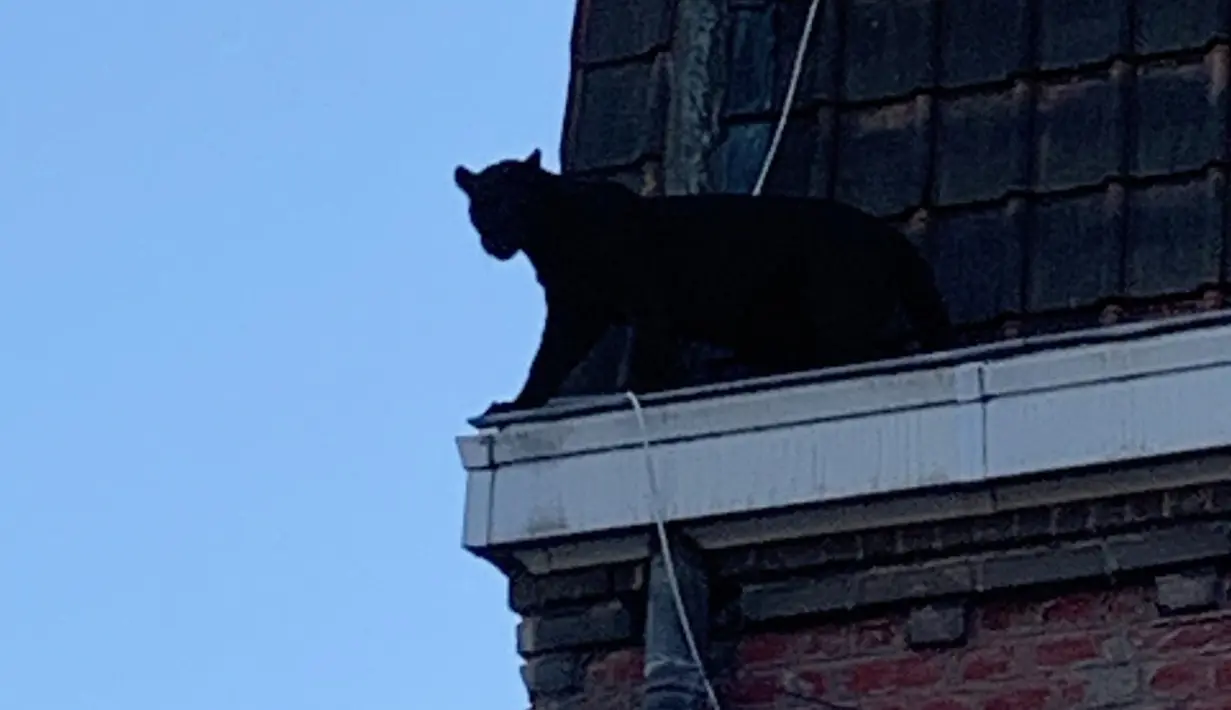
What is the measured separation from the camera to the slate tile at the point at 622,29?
29.7ft

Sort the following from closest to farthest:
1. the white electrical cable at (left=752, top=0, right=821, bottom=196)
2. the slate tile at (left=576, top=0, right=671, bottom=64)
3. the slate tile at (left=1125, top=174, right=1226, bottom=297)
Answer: the slate tile at (left=1125, top=174, right=1226, bottom=297), the white electrical cable at (left=752, top=0, right=821, bottom=196), the slate tile at (left=576, top=0, right=671, bottom=64)

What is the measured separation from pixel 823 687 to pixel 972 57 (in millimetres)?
1823

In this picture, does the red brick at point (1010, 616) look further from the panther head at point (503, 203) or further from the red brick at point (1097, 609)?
the panther head at point (503, 203)

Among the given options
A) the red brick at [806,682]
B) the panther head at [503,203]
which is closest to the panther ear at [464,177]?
the panther head at [503,203]

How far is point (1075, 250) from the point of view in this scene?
26.9 ft

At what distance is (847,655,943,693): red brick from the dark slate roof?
3.31 ft

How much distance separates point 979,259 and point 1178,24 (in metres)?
0.77

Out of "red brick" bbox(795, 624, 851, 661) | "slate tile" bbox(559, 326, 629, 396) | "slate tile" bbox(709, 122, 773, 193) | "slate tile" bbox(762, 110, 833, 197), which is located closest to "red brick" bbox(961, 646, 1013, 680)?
"red brick" bbox(795, 624, 851, 661)

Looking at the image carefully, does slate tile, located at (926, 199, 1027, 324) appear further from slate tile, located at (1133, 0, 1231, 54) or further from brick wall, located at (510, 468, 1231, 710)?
brick wall, located at (510, 468, 1231, 710)

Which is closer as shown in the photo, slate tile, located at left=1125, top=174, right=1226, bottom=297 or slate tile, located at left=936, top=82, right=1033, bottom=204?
slate tile, located at left=1125, top=174, right=1226, bottom=297

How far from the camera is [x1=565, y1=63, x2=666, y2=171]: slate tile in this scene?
8.80 meters

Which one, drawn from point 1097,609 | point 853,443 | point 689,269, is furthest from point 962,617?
point 689,269

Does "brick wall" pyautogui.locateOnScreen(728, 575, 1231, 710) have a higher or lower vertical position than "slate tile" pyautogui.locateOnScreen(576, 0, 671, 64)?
lower

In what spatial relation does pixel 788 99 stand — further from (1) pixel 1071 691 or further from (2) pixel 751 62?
(1) pixel 1071 691
